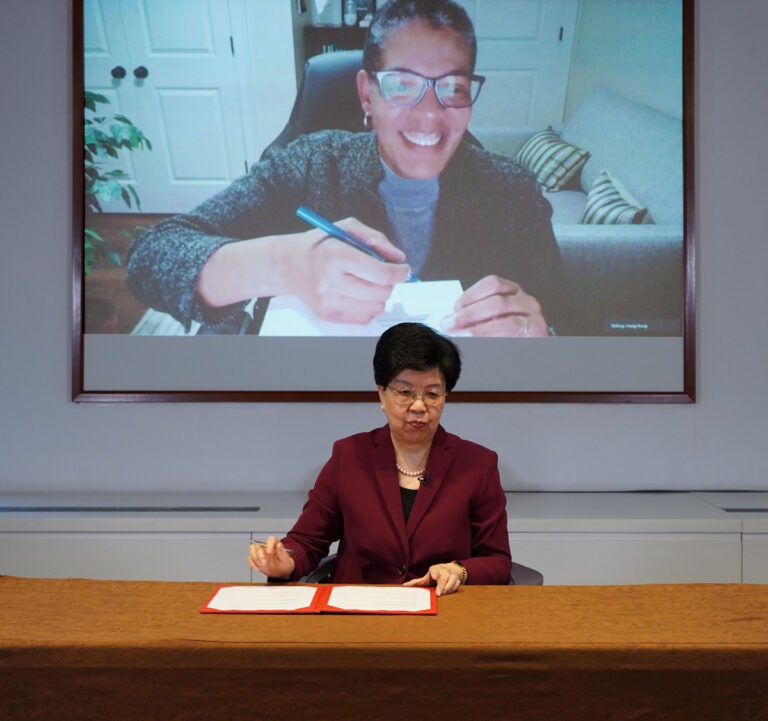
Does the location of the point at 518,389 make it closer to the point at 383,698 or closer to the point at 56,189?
the point at 56,189

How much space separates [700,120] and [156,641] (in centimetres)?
318

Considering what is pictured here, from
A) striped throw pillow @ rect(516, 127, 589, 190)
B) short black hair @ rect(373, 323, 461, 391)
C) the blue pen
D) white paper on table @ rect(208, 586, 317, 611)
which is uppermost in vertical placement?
striped throw pillow @ rect(516, 127, 589, 190)

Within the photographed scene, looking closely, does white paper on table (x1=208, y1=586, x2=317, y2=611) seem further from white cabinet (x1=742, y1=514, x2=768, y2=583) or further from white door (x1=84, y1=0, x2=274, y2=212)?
white door (x1=84, y1=0, x2=274, y2=212)

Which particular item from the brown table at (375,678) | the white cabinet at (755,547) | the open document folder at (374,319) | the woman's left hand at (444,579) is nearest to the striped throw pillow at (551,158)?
the open document folder at (374,319)

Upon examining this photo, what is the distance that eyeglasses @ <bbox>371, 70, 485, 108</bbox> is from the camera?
369 cm

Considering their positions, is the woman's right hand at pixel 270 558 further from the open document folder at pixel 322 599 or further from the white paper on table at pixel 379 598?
the white paper on table at pixel 379 598

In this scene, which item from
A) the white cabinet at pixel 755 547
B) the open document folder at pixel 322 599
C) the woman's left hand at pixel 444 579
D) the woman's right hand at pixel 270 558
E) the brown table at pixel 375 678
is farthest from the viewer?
the white cabinet at pixel 755 547

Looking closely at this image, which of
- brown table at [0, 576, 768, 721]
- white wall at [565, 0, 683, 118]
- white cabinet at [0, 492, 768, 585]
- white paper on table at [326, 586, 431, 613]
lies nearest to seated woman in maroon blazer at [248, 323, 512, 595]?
white paper on table at [326, 586, 431, 613]

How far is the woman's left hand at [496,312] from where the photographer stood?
3.71 m

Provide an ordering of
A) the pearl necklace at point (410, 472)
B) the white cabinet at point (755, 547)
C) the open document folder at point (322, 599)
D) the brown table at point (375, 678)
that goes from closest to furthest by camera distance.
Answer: the brown table at point (375, 678)
the open document folder at point (322, 599)
the pearl necklace at point (410, 472)
the white cabinet at point (755, 547)

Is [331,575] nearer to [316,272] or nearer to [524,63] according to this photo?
[316,272]

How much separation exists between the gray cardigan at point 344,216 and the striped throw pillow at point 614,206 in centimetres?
22

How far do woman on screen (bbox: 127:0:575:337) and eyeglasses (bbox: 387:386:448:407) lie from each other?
151cm

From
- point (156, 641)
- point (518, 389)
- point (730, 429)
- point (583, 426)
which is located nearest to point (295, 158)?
point (518, 389)
